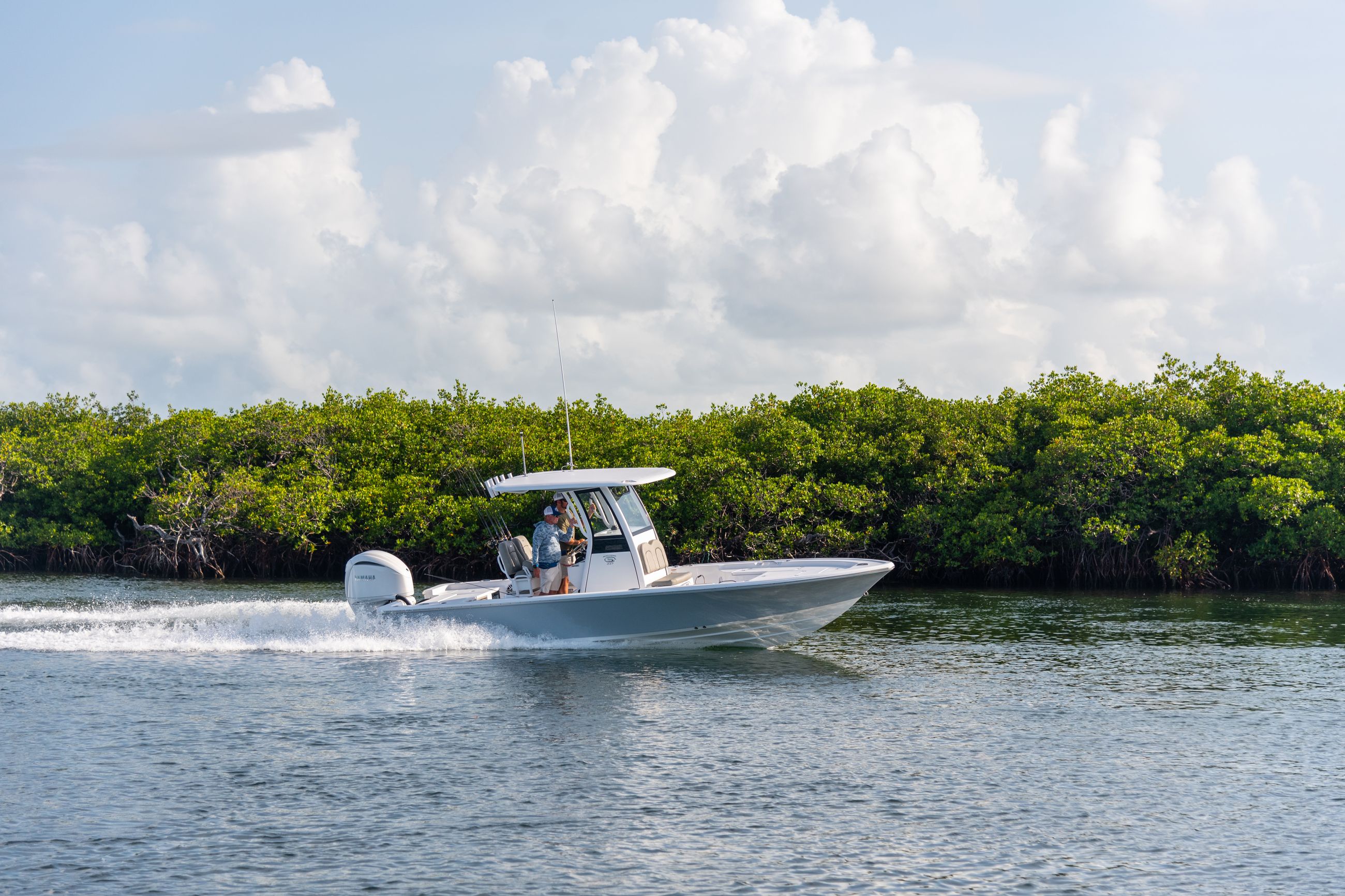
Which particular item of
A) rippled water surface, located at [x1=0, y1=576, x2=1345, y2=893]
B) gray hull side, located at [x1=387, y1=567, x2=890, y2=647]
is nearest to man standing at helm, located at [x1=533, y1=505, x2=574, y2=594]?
gray hull side, located at [x1=387, y1=567, x2=890, y2=647]

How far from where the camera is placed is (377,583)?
58.0 ft

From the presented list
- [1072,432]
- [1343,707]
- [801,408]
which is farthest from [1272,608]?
[801,408]

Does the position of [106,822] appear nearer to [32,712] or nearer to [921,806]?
[32,712]

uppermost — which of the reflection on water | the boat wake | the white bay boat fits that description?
the white bay boat

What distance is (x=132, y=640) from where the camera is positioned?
61.2 ft

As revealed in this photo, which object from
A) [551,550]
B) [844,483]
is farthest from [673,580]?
[844,483]

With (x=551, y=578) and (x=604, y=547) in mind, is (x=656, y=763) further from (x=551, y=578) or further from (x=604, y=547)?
(x=551, y=578)

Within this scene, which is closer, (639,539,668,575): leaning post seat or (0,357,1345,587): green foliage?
(639,539,668,575): leaning post seat

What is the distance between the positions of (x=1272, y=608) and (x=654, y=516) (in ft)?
48.5

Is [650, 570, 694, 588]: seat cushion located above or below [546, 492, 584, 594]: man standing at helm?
below

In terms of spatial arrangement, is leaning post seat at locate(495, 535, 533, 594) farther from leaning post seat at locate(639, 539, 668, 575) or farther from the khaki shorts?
leaning post seat at locate(639, 539, 668, 575)

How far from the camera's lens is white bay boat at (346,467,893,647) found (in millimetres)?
16578

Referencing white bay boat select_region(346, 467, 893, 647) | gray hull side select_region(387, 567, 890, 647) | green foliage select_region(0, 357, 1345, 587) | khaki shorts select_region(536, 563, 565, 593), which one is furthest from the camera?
green foliage select_region(0, 357, 1345, 587)

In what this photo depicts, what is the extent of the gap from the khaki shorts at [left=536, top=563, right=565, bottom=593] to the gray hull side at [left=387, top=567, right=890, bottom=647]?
1.02ft
